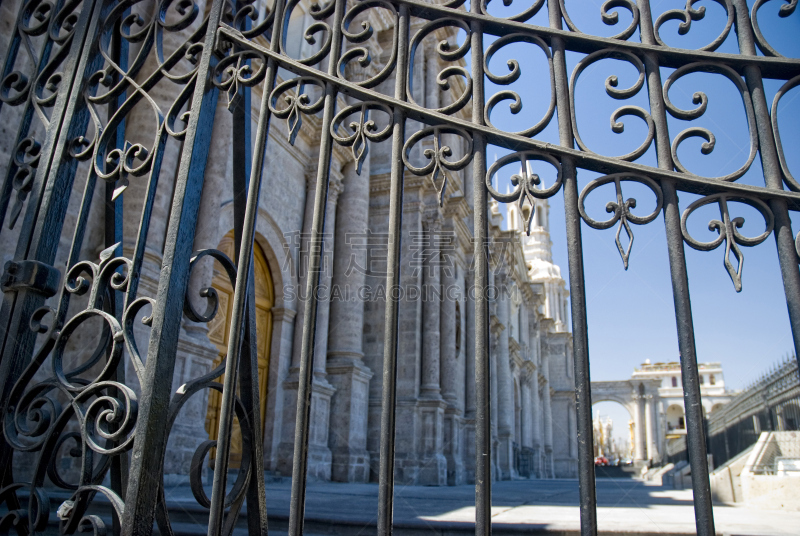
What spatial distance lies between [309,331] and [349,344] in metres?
9.27

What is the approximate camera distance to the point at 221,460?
1806 mm

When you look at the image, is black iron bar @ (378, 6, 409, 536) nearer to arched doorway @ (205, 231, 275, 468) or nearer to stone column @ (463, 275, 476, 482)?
arched doorway @ (205, 231, 275, 468)

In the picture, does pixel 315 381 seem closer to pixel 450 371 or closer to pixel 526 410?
pixel 450 371

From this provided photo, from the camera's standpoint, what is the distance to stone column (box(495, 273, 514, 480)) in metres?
22.0

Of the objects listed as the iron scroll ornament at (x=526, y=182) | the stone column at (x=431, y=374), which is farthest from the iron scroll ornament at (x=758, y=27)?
the stone column at (x=431, y=374)

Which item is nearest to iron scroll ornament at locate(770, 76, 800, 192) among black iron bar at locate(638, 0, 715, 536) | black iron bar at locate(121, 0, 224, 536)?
black iron bar at locate(638, 0, 715, 536)

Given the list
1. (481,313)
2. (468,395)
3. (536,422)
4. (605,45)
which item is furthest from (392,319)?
(536,422)

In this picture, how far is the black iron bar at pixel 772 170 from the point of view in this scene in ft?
5.11

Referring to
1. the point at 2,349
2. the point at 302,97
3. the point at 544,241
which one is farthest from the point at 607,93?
the point at 544,241

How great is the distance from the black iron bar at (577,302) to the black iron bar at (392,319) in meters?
0.49

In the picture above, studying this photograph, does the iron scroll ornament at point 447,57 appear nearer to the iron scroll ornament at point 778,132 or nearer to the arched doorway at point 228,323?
the iron scroll ornament at point 778,132

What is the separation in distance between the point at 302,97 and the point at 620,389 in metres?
56.5

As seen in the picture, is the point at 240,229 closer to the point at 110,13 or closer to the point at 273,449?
the point at 110,13

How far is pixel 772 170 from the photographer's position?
1.66m
